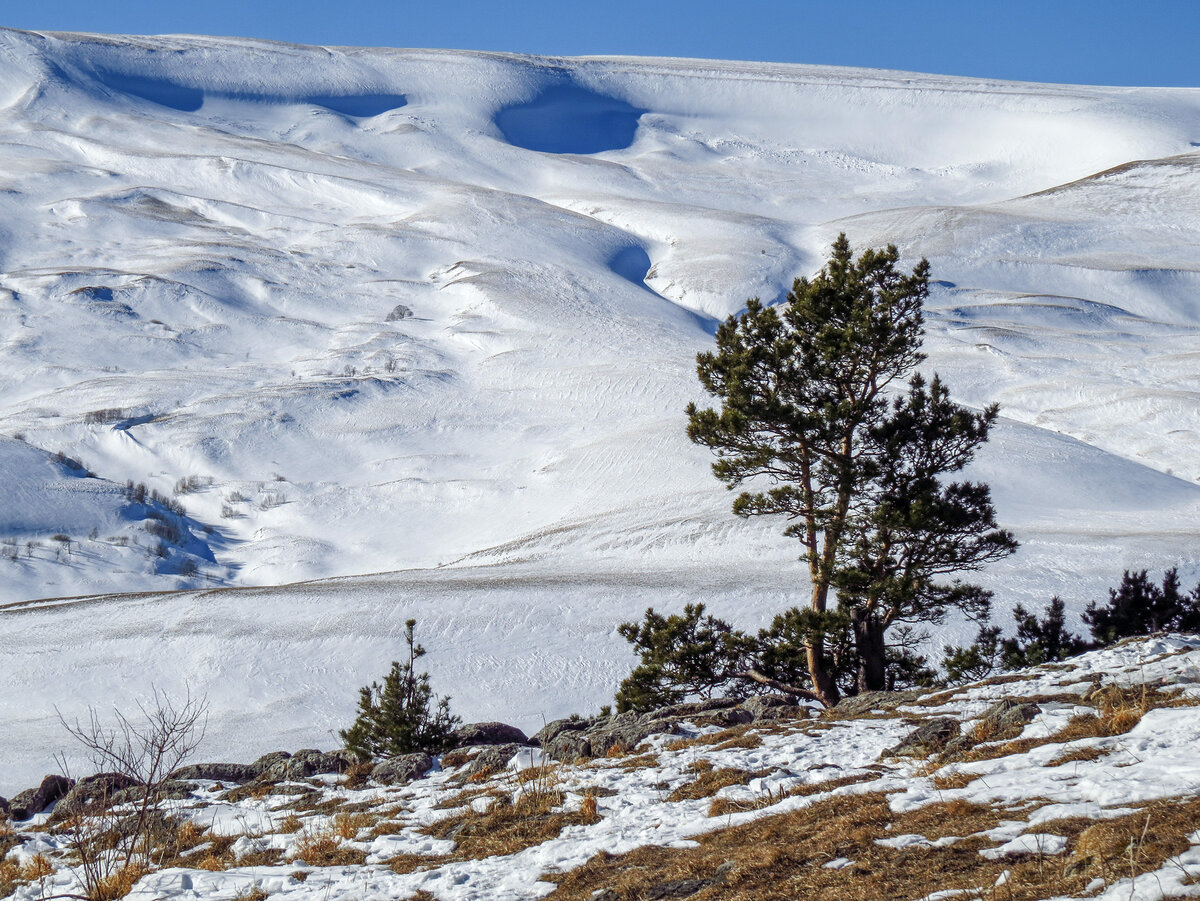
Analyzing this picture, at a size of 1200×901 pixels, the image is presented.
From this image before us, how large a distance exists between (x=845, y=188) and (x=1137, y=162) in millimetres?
49314

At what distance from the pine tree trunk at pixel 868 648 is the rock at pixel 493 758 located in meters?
7.19

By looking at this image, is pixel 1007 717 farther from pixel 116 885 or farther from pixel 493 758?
pixel 116 885

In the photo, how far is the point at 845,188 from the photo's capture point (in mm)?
187500

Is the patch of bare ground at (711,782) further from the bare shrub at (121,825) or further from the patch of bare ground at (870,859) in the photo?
the bare shrub at (121,825)

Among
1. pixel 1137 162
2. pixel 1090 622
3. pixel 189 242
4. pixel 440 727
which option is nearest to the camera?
pixel 440 727

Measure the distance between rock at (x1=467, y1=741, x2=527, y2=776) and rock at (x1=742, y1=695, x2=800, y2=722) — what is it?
11.2ft

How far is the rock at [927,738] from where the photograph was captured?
1002 centimetres

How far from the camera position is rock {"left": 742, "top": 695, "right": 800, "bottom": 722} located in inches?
551

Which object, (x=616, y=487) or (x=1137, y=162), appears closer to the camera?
(x=616, y=487)

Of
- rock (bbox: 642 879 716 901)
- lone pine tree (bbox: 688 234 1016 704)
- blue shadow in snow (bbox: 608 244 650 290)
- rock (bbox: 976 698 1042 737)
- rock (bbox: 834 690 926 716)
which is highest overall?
blue shadow in snow (bbox: 608 244 650 290)

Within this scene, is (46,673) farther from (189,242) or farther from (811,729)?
(189,242)

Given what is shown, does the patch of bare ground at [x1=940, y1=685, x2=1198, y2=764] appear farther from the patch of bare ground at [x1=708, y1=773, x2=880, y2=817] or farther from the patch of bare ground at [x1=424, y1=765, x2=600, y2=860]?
the patch of bare ground at [x1=424, y1=765, x2=600, y2=860]

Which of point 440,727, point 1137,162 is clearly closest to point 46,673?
point 440,727

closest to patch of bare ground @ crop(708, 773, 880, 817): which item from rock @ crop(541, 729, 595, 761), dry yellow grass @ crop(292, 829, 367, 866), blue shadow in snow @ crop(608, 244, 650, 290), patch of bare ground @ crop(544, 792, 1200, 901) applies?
patch of bare ground @ crop(544, 792, 1200, 901)
